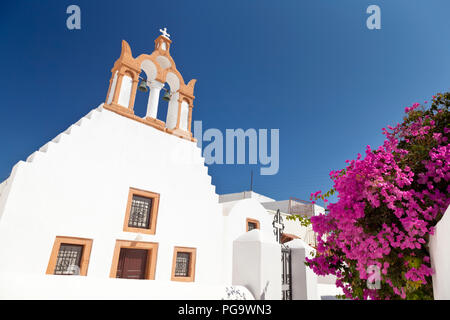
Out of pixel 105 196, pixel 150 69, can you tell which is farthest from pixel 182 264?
pixel 150 69

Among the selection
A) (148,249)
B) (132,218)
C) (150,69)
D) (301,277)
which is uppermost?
(150,69)

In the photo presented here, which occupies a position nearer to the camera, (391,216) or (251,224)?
Answer: (391,216)

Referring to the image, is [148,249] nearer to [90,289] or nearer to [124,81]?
[90,289]

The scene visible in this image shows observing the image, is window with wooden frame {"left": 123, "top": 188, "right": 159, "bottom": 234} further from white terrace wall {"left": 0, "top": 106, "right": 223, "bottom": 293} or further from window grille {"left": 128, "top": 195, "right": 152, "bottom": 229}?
white terrace wall {"left": 0, "top": 106, "right": 223, "bottom": 293}

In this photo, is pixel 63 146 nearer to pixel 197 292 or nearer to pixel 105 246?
pixel 105 246

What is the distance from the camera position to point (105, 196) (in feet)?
26.7

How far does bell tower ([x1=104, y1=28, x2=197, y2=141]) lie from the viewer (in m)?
9.83

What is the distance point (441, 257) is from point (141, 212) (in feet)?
26.7

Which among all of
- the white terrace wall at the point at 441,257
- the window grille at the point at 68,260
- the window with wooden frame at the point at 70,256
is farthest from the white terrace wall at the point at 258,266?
the white terrace wall at the point at 441,257

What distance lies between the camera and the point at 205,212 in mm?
10445

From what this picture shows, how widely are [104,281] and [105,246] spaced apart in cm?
194

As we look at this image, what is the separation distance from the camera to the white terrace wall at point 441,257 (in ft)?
7.44

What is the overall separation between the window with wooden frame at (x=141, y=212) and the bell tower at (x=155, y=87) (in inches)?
111
